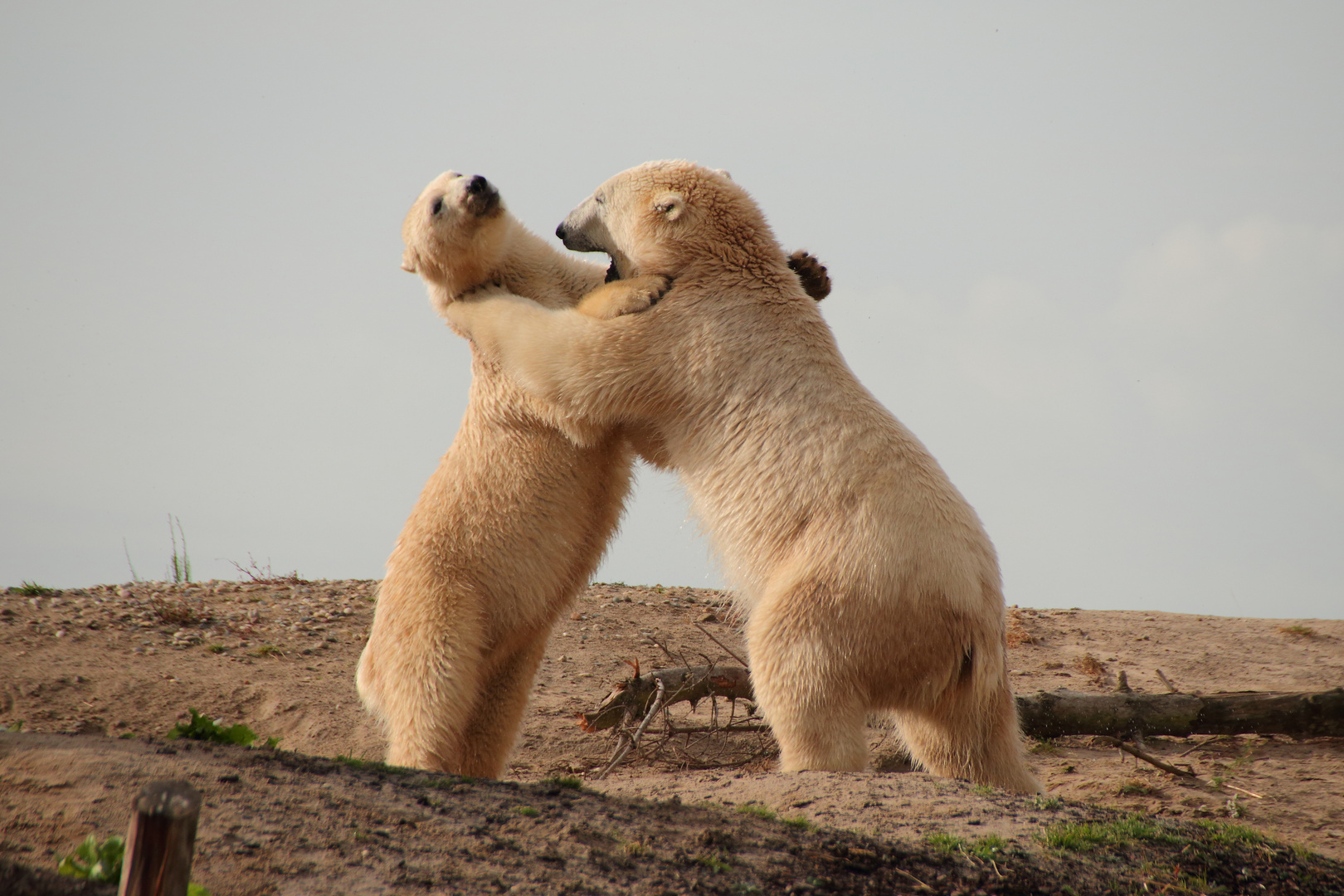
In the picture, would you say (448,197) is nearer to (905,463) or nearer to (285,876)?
(905,463)

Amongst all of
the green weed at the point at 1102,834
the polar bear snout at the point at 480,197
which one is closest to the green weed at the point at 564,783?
the green weed at the point at 1102,834

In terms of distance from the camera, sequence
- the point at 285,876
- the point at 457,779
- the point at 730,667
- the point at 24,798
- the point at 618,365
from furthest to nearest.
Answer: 1. the point at 730,667
2. the point at 618,365
3. the point at 457,779
4. the point at 24,798
5. the point at 285,876

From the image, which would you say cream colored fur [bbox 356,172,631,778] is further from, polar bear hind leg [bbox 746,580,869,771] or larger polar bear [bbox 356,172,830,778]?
polar bear hind leg [bbox 746,580,869,771]

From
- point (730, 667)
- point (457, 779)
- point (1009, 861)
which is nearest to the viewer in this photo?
point (1009, 861)

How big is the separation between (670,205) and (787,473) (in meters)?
1.45

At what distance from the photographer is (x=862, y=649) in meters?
4.12

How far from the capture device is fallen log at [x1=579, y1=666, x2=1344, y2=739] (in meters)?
6.45

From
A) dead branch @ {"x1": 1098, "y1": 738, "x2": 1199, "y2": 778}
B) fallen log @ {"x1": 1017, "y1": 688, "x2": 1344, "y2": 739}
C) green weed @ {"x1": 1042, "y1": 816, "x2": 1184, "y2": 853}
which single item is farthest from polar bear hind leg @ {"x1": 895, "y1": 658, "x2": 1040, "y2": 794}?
fallen log @ {"x1": 1017, "y1": 688, "x2": 1344, "y2": 739}

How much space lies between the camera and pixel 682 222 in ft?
16.1

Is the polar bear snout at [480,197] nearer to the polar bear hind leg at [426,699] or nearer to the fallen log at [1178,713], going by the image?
the polar bear hind leg at [426,699]

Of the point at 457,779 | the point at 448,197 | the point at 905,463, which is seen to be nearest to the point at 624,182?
the point at 448,197

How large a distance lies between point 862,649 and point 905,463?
31.9 inches

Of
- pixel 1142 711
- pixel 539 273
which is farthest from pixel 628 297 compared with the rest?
pixel 1142 711

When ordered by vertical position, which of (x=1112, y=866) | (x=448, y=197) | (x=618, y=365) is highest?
(x=448, y=197)
